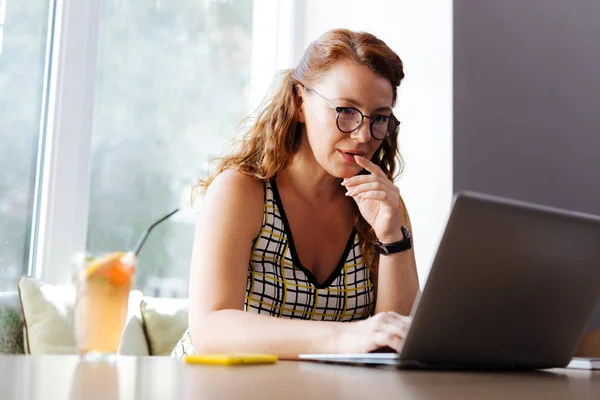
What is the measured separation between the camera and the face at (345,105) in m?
1.66

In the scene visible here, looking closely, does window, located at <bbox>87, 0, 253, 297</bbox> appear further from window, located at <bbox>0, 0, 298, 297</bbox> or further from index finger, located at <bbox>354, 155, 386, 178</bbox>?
index finger, located at <bbox>354, 155, 386, 178</bbox>

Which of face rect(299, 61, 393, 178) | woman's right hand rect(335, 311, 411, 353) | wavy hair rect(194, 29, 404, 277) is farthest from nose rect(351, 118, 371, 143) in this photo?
woman's right hand rect(335, 311, 411, 353)

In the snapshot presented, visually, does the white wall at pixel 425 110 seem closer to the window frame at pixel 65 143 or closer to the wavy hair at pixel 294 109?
the wavy hair at pixel 294 109

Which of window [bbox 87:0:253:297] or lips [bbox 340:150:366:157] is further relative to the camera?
window [bbox 87:0:253:297]

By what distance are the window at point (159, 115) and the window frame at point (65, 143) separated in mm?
79

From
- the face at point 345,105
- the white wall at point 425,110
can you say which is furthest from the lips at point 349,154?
the white wall at point 425,110

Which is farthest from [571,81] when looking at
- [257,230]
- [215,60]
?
[257,230]

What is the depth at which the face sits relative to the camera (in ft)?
5.46

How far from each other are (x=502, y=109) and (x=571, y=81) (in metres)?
0.43

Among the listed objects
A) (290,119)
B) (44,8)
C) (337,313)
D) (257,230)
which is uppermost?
(44,8)

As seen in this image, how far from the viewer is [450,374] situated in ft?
2.78

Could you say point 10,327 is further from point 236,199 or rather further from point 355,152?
point 355,152

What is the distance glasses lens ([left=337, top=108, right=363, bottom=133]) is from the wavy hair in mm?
120

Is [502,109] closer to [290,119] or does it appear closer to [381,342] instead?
[290,119]
